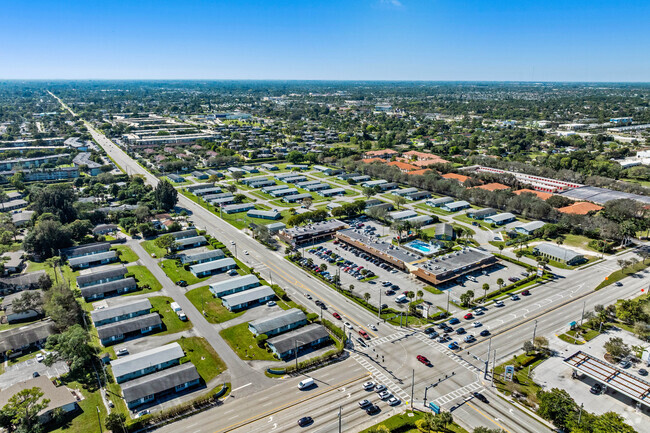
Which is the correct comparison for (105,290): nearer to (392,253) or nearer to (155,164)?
(392,253)

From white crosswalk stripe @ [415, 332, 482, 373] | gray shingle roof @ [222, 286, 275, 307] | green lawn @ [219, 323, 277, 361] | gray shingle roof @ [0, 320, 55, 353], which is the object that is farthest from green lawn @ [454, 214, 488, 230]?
gray shingle roof @ [0, 320, 55, 353]

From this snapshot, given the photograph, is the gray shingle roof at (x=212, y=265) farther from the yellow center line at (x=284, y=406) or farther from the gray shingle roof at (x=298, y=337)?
the yellow center line at (x=284, y=406)

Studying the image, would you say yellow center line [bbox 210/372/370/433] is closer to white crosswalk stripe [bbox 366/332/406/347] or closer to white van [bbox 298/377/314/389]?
white van [bbox 298/377/314/389]

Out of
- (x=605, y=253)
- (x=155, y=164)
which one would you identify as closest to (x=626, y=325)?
(x=605, y=253)

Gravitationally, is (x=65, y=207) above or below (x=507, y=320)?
above

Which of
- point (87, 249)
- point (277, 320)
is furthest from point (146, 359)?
point (87, 249)

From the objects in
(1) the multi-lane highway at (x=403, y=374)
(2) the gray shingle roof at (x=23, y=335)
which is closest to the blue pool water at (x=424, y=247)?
(1) the multi-lane highway at (x=403, y=374)
